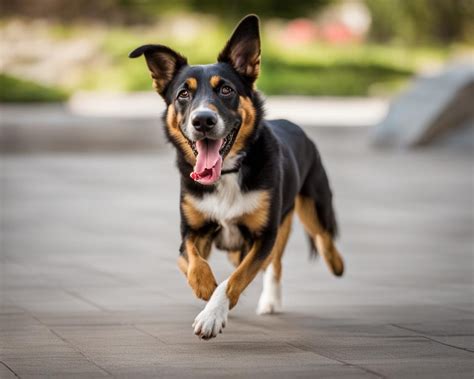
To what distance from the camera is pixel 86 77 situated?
4166cm

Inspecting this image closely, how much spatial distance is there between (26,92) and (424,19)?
21615 millimetres

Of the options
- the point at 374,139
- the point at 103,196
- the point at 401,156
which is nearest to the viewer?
the point at 103,196

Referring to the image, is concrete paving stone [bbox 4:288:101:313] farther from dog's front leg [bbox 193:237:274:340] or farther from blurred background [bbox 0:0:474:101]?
blurred background [bbox 0:0:474:101]

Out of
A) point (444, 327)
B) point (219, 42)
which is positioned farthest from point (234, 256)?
point (219, 42)

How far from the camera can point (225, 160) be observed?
23.6ft

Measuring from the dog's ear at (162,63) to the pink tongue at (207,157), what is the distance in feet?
1.75

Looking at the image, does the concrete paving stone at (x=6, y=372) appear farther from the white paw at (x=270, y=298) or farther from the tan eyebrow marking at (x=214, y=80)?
the white paw at (x=270, y=298)

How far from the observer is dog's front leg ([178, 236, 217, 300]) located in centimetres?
683

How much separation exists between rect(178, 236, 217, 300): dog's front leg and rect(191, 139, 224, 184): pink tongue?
0.38 metres

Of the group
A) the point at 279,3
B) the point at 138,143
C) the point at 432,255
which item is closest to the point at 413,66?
the point at 279,3

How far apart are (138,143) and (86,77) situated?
1912 cm

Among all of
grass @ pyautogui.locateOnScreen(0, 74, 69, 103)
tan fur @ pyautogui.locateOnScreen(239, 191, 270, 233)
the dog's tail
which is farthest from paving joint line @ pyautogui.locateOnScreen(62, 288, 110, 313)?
grass @ pyautogui.locateOnScreen(0, 74, 69, 103)

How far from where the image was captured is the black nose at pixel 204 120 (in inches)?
265

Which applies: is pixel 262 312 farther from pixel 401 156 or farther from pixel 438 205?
pixel 401 156
